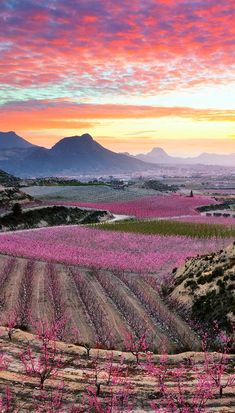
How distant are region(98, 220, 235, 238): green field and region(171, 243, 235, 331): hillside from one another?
2197cm

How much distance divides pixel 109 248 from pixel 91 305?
17981 millimetres

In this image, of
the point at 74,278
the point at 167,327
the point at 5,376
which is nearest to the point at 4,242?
the point at 74,278

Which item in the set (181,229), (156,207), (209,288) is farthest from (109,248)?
(156,207)

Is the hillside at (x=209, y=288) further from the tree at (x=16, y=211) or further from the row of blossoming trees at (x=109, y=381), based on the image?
the tree at (x=16, y=211)

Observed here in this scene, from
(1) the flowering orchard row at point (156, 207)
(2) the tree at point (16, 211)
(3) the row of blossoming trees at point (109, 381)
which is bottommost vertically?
(1) the flowering orchard row at point (156, 207)

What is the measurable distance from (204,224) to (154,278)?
107 ft

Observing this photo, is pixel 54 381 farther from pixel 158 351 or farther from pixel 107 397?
pixel 158 351

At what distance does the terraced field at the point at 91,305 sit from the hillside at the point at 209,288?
46.9 inches

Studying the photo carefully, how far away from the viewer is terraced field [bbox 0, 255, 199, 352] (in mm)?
20219

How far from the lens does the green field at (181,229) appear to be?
170ft

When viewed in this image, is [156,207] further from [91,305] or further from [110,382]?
[110,382]

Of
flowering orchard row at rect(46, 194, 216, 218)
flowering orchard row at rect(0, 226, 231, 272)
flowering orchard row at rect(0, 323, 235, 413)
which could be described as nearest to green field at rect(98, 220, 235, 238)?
flowering orchard row at rect(0, 226, 231, 272)

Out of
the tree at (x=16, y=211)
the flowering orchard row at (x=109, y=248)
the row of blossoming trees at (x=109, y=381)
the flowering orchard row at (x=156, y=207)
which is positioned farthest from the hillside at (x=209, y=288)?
the flowering orchard row at (x=156, y=207)

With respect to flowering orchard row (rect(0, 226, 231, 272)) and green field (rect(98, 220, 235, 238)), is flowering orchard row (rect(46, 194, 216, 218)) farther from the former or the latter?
flowering orchard row (rect(0, 226, 231, 272))
